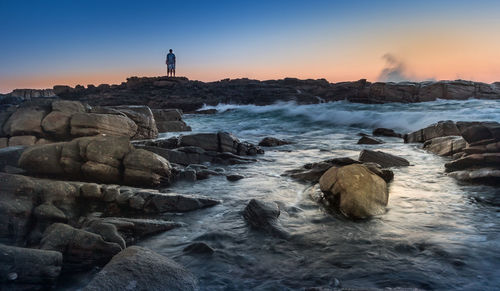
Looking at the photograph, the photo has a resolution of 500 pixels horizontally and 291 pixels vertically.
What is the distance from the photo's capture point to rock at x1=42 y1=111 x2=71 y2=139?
9812mm

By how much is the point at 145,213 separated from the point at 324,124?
21.0m

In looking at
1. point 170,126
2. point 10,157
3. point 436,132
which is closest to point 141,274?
point 10,157

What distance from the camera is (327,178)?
6.07 metres

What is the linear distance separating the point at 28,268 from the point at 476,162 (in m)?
8.69

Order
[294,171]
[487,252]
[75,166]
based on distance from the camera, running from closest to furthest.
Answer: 1. [487,252]
2. [75,166]
3. [294,171]

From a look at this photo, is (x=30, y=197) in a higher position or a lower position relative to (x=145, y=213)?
higher

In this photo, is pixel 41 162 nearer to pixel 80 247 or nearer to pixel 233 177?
pixel 80 247

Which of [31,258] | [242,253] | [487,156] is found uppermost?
[487,156]

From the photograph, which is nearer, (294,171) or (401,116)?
(294,171)

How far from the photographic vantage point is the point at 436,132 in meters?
13.5

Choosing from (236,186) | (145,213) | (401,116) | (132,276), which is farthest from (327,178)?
(401,116)

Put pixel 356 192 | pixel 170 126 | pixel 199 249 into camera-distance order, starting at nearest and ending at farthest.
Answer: pixel 199 249 → pixel 356 192 → pixel 170 126

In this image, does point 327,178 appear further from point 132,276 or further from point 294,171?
point 132,276

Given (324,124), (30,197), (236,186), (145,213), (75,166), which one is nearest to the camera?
(30,197)
